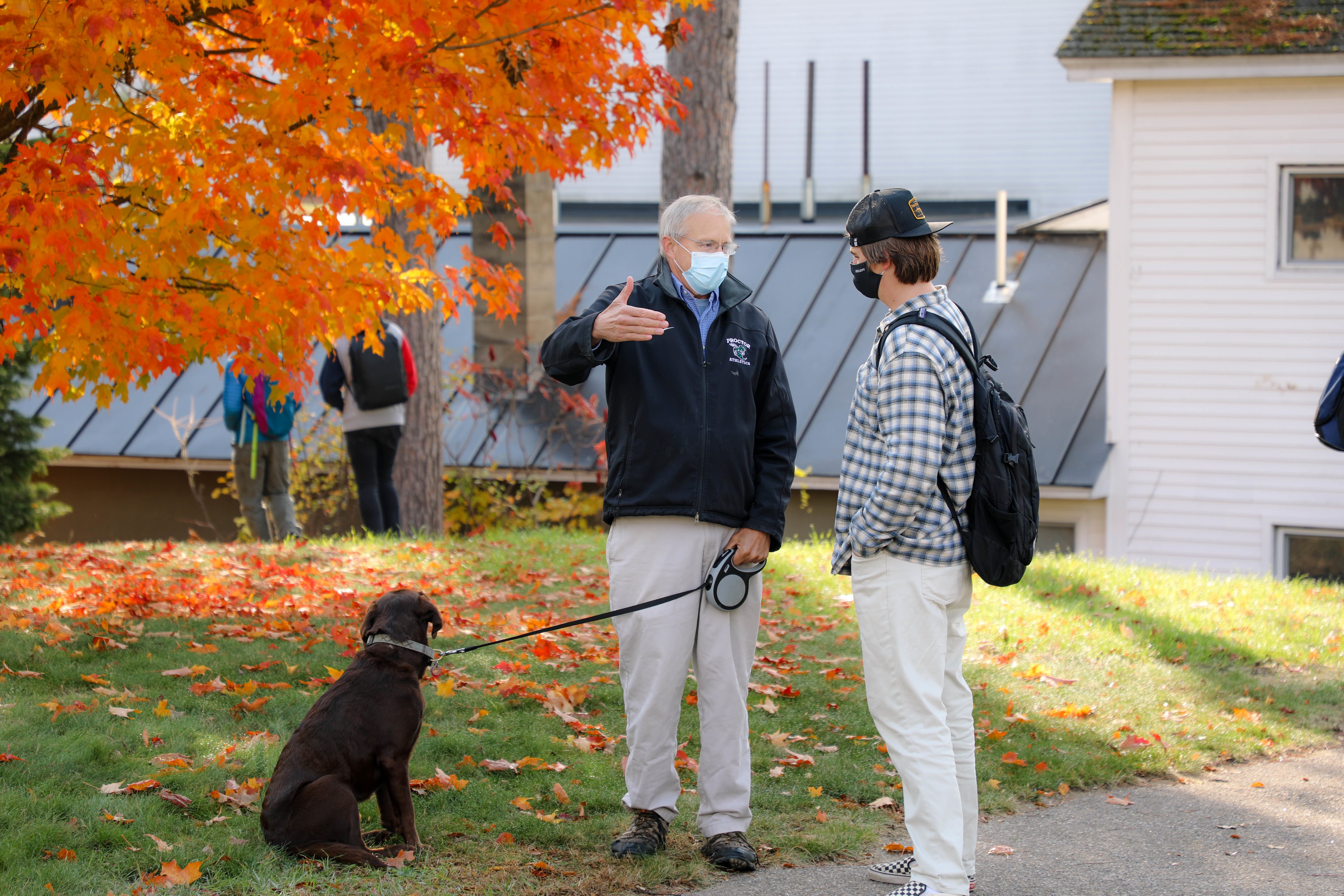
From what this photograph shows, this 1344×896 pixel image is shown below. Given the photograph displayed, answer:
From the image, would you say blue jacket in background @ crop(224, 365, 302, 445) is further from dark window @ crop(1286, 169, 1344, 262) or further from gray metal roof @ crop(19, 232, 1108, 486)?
dark window @ crop(1286, 169, 1344, 262)

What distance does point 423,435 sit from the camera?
35.7 ft

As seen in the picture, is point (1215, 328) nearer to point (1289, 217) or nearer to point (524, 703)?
point (1289, 217)

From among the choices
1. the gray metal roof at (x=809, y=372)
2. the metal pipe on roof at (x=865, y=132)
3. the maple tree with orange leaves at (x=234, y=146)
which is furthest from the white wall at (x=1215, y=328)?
the metal pipe on roof at (x=865, y=132)

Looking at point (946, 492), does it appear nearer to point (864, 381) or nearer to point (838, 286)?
point (864, 381)

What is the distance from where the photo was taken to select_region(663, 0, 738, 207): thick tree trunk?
941 cm

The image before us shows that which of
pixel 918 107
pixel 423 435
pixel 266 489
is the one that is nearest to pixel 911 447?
pixel 266 489

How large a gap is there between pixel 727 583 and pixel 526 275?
1034cm

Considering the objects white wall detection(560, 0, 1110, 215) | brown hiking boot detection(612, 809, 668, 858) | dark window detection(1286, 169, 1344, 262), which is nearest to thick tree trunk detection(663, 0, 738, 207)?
dark window detection(1286, 169, 1344, 262)

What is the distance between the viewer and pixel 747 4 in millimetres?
20688

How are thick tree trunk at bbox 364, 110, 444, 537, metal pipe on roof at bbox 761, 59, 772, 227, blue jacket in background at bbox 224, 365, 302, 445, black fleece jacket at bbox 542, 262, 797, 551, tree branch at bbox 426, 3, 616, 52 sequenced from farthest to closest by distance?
metal pipe on roof at bbox 761, 59, 772, 227 → thick tree trunk at bbox 364, 110, 444, 537 → blue jacket in background at bbox 224, 365, 302, 445 → tree branch at bbox 426, 3, 616, 52 → black fleece jacket at bbox 542, 262, 797, 551

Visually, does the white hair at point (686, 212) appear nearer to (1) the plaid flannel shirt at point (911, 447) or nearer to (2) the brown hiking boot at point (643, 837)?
(1) the plaid flannel shirt at point (911, 447)

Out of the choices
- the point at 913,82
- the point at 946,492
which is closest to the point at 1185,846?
the point at 946,492

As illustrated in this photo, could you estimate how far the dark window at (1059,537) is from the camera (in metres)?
12.4

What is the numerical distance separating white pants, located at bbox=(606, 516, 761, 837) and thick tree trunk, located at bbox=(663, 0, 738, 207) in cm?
610
